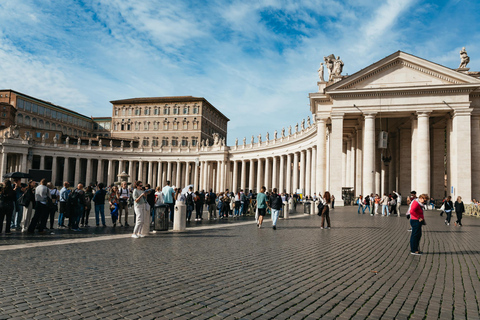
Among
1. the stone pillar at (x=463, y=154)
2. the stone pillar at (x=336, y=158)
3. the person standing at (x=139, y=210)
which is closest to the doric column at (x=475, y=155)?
the stone pillar at (x=463, y=154)

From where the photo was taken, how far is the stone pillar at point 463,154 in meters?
30.7

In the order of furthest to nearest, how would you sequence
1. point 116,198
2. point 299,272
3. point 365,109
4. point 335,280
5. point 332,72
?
point 332,72 → point 365,109 → point 116,198 → point 299,272 → point 335,280

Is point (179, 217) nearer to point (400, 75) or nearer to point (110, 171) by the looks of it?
point (400, 75)

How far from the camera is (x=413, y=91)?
32.2 metres

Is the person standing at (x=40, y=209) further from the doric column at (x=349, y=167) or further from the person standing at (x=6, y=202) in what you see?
the doric column at (x=349, y=167)

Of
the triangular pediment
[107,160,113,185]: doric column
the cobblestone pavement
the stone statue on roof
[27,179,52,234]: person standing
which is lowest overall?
the cobblestone pavement

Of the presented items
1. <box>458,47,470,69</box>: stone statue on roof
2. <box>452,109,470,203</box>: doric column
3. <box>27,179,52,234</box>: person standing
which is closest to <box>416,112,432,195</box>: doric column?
<box>452,109,470,203</box>: doric column

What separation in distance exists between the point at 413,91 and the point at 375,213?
1356cm

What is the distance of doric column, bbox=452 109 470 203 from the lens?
30.8 m

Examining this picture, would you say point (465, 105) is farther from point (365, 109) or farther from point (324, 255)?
point (324, 255)

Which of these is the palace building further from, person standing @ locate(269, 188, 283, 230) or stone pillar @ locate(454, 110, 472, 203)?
person standing @ locate(269, 188, 283, 230)

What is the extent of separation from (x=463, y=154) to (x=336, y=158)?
10.7m

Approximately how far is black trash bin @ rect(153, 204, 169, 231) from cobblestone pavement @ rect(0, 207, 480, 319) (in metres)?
2.95

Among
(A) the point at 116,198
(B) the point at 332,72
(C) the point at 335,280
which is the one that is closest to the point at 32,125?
(B) the point at 332,72
